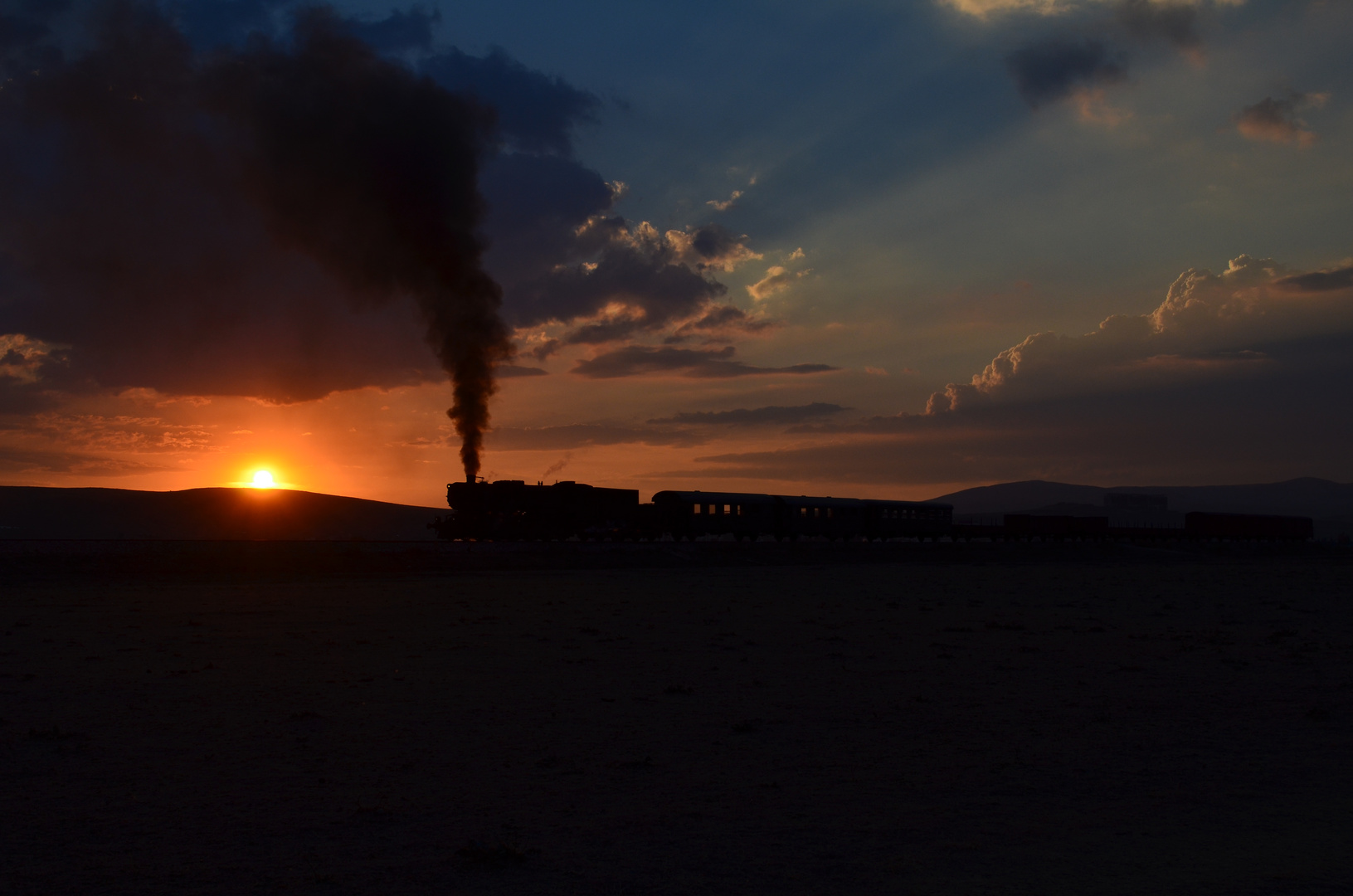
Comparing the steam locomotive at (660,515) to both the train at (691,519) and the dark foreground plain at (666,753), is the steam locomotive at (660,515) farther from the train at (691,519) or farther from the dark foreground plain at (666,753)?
the dark foreground plain at (666,753)

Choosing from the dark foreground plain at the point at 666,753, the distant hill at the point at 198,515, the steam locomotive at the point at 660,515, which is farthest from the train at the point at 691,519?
the distant hill at the point at 198,515

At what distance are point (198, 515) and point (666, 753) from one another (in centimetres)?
12327

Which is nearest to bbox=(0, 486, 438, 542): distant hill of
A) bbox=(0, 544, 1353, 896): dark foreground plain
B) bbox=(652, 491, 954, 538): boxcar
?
bbox=(652, 491, 954, 538): boxcar

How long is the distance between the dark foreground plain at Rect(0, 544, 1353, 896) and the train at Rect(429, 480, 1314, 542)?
27.6m

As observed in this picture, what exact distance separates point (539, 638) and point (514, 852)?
13.2 m

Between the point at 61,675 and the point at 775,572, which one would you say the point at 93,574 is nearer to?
the point at 61,675

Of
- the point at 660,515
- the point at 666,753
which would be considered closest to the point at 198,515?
the point at 660,515

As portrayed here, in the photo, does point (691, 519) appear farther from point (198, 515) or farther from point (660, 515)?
point (198, 515)

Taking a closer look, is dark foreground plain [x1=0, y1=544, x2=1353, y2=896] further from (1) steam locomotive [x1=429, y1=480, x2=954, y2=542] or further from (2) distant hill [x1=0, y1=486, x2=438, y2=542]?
(2) distant hill [x1=0, y1=486, x2=438, y2=542]

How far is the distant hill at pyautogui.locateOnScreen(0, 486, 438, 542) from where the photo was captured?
106938mm

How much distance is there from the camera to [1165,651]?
19.9m

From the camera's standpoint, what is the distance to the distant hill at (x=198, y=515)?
4210 inches

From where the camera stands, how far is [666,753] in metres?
11.4

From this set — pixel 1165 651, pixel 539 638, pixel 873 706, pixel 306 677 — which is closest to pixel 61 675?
pixel 306 677
